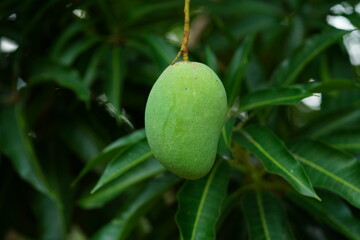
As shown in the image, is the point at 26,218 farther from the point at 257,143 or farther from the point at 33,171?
the point at 257,143

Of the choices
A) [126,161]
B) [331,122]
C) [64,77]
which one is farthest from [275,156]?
[64,77]

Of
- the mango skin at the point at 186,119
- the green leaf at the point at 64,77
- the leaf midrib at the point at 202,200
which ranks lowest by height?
the leaf midrib at the point at 202,200

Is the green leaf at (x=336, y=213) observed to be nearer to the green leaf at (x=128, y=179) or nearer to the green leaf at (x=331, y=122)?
the green leaf at (x=331, y=122)

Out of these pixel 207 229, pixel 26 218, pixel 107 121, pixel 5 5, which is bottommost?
pixel 26 218

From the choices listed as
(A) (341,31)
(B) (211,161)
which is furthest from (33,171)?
(A) (341,31)

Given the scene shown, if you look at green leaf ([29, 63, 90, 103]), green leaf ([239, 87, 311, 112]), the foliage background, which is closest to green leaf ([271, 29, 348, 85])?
the foliage background

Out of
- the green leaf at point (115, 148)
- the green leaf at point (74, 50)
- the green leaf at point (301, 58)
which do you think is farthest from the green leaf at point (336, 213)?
the green leaf at point (74, 50)
